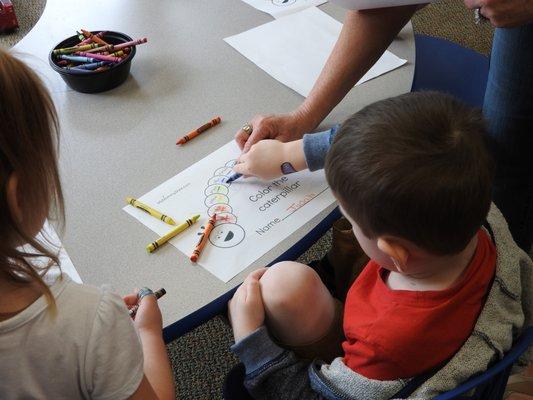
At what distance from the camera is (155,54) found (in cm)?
126

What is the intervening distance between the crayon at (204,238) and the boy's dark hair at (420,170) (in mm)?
248

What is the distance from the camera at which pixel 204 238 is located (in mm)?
881

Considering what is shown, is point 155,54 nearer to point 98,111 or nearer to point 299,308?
point 98,111

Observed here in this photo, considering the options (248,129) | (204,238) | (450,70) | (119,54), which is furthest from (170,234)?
(450,70)

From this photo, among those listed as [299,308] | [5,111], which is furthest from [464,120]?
[5,111]

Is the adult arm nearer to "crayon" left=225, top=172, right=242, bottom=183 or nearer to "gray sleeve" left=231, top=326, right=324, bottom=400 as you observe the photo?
"crayon" left=225, top=172, right=242, bottom=183

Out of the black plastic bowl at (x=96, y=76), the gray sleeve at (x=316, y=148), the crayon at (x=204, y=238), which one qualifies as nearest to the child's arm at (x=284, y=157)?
the gray sleeve at (x=316, y=148)

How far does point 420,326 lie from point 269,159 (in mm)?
385

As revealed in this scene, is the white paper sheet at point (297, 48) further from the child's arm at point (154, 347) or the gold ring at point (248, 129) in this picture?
the child's arm at point (154, 347)

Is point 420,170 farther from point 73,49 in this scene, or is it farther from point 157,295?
point 73,49

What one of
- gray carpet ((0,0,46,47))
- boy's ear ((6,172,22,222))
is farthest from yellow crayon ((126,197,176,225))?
gray carpet ((0,0,46,47))

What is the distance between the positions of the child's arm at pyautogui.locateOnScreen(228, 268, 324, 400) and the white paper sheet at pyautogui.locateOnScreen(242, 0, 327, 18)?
76 cm

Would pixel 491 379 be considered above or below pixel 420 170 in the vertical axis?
below

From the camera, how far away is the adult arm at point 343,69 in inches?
41.6
